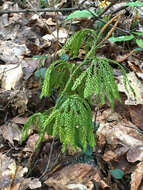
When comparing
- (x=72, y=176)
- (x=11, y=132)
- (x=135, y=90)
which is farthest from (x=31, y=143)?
(x=135, y=90)

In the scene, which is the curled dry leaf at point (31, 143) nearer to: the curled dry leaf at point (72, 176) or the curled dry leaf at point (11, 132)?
the curled dry leaf at point (11, 132)

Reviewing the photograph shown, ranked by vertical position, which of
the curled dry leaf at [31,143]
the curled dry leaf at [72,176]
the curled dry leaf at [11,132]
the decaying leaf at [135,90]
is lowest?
the curled dry leaf at [72,176]

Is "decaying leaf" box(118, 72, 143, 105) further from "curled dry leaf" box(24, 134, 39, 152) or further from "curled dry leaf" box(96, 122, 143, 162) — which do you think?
"curled dry leaf" box(24, 134, 39, 152)

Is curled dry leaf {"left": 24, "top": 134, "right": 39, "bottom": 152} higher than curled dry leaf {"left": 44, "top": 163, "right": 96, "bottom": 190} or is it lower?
higher

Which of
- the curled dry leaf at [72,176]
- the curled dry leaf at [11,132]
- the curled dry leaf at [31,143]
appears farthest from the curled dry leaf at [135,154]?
the curled dry leaf at [11,132]

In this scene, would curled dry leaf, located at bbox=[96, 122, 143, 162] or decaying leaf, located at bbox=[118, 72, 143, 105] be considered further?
decaying leaf, located at bbox=[118, 72, 143, 105]

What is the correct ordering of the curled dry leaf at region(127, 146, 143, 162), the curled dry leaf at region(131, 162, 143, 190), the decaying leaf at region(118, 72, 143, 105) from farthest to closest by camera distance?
the decaying leaf at region(118, 72, 143, 105) → the curled dry leaf at region(127, 146, 143, 162) → the curled dry leaf at region(131, 162, 143, 190)

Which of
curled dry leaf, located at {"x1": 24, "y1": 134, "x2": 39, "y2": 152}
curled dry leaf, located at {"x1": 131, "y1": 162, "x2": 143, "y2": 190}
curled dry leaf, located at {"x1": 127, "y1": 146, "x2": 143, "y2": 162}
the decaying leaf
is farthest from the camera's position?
the decaying leaf

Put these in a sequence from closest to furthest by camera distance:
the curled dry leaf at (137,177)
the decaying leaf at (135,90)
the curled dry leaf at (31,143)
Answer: the curled dry leaf at (137,177), the curled dry leaf at (31,143), the decaying leaf at (135,90)

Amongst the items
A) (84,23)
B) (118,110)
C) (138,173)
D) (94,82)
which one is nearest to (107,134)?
(118,110)

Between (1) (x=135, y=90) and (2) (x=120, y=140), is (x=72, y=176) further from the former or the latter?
(1) (x=135, y=90)

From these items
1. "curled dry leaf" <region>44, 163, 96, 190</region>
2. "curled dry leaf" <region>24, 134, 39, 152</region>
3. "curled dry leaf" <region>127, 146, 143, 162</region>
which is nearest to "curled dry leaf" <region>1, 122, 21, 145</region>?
"curled dry leaf" <region>24, 134, 39, 152</region>

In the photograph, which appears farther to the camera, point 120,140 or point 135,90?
point 135,90
